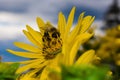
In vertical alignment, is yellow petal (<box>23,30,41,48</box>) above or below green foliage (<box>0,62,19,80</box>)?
above

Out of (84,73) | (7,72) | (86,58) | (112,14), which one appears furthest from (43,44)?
(112,14)

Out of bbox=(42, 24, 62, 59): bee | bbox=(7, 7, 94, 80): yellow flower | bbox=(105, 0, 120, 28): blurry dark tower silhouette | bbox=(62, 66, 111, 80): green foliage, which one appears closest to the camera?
bbox=(62, 66, 111, 80): green foliage

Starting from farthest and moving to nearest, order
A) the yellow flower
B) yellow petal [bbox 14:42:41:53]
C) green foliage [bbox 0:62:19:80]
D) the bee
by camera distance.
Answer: yellow petal [bbox 14:42:41:53]
the bee
the yellow flower
green foliage [bbox 0:62:19:80]

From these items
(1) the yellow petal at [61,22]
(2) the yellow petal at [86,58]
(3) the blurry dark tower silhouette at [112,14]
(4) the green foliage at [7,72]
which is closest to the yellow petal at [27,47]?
(1) the yellow petal at [61,22]

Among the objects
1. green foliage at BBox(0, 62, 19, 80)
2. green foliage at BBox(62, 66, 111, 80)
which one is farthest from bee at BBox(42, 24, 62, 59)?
green foliage at BBox(62, 66, 111, 80)

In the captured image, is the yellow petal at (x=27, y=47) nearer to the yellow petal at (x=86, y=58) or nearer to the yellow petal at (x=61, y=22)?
the yellow petal at (x=61, y=22)

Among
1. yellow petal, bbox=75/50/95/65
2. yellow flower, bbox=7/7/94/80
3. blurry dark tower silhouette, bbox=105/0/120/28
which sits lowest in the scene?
yellow petal, bbox=75/50/95/65

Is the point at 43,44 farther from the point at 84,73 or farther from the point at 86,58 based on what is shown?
the point at 84,73

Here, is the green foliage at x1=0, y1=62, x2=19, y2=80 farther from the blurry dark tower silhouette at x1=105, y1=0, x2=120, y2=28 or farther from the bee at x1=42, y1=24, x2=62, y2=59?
the blurry dark tower silhouette at x1=105, y1=0, x2=120, y2=28
